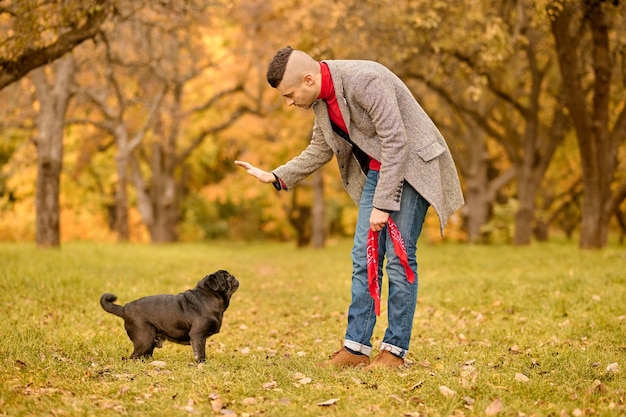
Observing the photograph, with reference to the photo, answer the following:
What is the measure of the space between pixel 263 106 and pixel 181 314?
2050 cm

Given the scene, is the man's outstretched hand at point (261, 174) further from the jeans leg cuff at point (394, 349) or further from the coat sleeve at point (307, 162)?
the jeans leg cuff at point (394, 349)

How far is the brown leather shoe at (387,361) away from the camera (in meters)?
5.15

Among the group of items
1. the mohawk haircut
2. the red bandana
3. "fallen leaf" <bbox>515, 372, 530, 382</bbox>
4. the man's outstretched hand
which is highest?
the mohawk haircut

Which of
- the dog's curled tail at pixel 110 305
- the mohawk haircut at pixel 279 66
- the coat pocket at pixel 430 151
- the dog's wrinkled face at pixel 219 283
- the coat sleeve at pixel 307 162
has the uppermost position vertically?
the mohawk haircut at pixel 279 66

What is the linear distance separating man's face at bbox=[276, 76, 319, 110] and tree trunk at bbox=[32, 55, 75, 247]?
1295 centimetres

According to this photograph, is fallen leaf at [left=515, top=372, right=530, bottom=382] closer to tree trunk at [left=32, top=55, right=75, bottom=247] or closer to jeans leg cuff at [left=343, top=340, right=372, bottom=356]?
jeans leg cuff at [left=343, top=340, right=372, bottom=356]

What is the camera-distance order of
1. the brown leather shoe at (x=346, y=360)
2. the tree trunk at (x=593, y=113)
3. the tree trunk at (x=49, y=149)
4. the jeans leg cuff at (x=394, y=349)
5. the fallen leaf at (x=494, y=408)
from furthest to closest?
the tree trunk at (x=49, y=149)
the tree trunk at (x=593, y=113)
the brown leather shoe at (x=346, y=360)
the jeans leg cuff at (x=394, y=349)
the fallen leaf at (x=494, y=408)

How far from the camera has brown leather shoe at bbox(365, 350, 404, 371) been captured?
5.15m

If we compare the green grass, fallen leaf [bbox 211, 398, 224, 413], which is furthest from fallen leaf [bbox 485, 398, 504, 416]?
fallen leaf [bbox 211, 398, 224, 413]

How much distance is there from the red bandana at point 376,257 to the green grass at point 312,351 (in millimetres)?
588

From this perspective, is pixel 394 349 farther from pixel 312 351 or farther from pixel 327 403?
pixel 312 351

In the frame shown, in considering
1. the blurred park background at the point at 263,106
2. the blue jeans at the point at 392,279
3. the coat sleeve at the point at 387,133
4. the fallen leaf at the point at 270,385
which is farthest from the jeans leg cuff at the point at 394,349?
the blurred park background at the point at 263,106

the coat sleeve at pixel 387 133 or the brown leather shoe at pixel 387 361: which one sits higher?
the coat sleeve at pixel 387 133

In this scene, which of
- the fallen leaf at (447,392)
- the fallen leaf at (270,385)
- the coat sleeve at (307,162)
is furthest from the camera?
the coat sleeve at (307,162)
